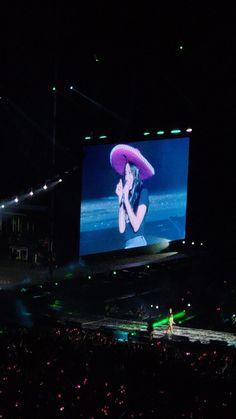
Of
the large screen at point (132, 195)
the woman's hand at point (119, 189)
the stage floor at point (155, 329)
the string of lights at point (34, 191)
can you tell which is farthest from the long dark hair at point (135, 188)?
the stage floor at point (155, 329)

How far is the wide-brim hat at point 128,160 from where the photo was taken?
12852 millimetres

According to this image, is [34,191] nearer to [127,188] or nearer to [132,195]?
[127,188]

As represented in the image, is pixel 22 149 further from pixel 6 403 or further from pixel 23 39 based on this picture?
pixel 6 403

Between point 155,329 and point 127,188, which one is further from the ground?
point 127,188

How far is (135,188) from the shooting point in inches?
508

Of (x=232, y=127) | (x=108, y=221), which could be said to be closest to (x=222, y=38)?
(x=232, y=127)

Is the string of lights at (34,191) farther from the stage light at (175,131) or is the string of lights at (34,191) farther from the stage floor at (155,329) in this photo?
the stage floor at (155,329)

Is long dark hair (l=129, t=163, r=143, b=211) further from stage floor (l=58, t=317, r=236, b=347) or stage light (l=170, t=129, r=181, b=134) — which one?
stage floor (l=58, t=317, r=236, b=347)

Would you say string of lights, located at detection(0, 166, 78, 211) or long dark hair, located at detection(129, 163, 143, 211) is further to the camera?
string of lights, located at detection(0, 166, 78, 211)

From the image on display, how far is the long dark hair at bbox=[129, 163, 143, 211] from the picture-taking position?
12.9 m

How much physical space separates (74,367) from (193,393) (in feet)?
4.36

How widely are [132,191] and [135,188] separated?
0.32ft

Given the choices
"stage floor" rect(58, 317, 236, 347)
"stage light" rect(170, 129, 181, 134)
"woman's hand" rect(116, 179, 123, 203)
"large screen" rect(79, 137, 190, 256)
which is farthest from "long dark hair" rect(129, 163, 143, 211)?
"stage floor" rect(58, 317, 236, 347)

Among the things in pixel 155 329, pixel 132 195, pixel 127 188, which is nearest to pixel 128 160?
pixel 127 188
